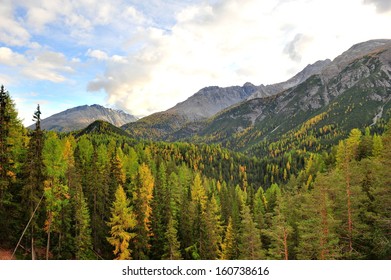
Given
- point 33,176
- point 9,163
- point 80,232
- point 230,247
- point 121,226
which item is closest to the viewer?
point 33,176

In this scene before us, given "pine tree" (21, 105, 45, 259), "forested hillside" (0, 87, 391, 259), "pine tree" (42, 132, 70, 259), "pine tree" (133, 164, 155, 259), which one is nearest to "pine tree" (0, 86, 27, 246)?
"forested hillside" (0, 87, 391, 259)

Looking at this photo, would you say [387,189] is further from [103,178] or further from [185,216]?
[103,178]

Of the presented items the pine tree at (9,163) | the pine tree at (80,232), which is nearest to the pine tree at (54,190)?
the pine tree at (80,232)

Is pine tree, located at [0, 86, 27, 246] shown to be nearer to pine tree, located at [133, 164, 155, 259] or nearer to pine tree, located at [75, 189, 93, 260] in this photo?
pine tree, located at [75, 189, 93, 260]

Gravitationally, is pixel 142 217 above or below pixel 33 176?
below

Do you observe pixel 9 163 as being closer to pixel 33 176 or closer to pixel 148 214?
pixel 33 176

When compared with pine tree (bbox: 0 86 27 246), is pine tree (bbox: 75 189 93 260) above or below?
below

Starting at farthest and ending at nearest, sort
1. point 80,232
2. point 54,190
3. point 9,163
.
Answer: point 80,232
point 54,190
point 9,163

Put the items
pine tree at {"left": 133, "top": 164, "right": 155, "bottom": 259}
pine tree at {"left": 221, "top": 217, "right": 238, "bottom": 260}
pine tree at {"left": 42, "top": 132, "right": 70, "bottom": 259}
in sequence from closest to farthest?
pine tree at {"left": 42, "top": 132, "right": 70, "bottom": 259} < pine tree at {"left": 133, "top": 164, "right": 155, "bottom": 259} < pine tree at {"left": 221, "top": 217, "right": 238, "bottom": 260}

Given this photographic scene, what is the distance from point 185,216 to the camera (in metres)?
54.3

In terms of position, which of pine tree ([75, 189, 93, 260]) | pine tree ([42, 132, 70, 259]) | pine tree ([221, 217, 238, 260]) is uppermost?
pine tree ([42, 132, 70, 259])

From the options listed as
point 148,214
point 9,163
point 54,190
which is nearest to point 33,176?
point 9,163

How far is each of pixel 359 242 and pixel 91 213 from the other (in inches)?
1689

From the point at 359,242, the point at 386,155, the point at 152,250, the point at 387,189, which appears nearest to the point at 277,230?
the point at 359,242
